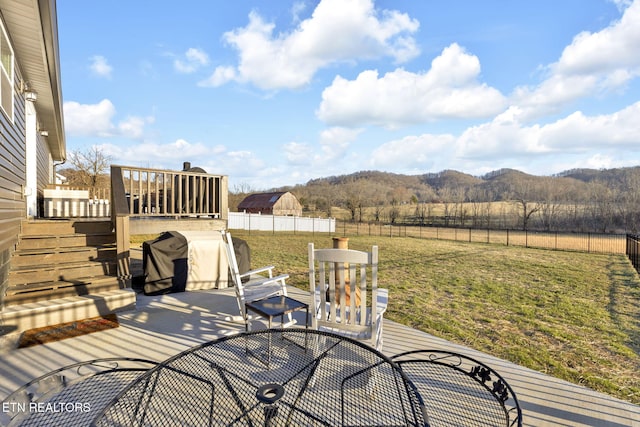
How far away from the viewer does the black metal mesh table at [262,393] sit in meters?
1.33

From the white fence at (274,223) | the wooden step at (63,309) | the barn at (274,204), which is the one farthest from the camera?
the barn at (274,204)

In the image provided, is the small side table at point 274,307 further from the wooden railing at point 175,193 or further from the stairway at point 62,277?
the wooden railing at point 175,193

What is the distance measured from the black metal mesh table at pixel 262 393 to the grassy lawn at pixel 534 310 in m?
2.19

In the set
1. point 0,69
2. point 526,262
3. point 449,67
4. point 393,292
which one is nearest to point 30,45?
point 0,69

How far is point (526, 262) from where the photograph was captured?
9.71 metres

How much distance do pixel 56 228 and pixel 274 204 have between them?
94.6ft

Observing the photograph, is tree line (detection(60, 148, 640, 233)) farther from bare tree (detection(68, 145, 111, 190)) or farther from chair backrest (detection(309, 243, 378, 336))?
chair backrest (detection(309, 243, 378, 336))

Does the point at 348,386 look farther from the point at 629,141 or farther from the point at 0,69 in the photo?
the point at 629,141

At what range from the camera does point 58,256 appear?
4.37 metres

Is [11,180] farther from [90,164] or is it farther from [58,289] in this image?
[90,164]

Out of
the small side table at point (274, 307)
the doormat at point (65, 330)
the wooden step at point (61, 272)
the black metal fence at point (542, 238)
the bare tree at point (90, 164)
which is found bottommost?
the black metal fence at point (542, 238)

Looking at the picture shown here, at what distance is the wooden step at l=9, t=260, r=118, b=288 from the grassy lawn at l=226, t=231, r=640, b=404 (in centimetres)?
319

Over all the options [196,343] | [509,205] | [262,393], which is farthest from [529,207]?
[262,393]

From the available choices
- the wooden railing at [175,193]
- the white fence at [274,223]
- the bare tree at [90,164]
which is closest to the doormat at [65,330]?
the wooden railing at [175,193]
